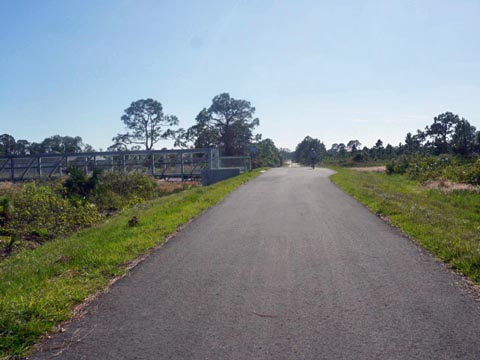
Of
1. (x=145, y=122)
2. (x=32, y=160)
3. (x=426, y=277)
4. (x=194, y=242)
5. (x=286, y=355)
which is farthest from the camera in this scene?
(x=145, y=122)

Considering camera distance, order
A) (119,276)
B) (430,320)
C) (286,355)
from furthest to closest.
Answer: (119,276) → (430,320) → (286,355)

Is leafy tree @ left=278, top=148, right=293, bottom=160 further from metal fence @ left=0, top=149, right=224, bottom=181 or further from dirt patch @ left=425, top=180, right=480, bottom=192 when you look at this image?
dirt patch @ left=425, top=180, right=480, bottom=192

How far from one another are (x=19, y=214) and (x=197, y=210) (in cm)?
487

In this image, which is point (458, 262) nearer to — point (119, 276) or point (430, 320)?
point (430, 320)

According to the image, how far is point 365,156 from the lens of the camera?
56094mm

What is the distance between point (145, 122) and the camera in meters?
63.4

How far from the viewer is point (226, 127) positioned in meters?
60.8

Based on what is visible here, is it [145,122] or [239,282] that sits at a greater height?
[145,122]

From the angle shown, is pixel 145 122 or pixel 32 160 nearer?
pixel 32 160

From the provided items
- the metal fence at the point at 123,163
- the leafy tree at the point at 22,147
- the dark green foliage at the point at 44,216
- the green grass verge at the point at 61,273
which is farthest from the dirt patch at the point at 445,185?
the leafy tree at the point at 22,147

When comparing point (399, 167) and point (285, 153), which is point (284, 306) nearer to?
point (399, 167)

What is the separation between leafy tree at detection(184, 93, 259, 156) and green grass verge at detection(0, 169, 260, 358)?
49.3 metres

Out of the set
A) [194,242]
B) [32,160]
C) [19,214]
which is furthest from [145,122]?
[194,242]

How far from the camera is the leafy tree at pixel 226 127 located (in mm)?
60531
